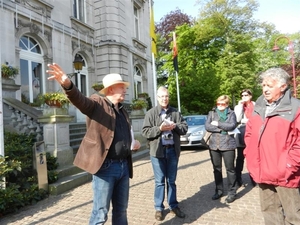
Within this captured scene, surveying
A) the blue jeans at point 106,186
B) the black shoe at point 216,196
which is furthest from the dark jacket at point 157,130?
the black shoe at point 216,196

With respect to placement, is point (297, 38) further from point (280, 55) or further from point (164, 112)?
point (164, 112)

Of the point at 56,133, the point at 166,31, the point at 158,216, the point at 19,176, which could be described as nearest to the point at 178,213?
the point at 158,216

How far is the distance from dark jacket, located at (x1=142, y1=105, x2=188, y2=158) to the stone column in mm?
3259

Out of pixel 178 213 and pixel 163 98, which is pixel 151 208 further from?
pixel 163 98

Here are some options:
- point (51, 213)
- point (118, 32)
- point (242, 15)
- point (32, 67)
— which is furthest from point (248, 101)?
point (242, 15)

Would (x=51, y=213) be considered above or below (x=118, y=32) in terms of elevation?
below

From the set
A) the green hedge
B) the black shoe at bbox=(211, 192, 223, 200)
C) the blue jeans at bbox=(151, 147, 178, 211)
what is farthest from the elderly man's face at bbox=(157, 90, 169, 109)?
the green hedge

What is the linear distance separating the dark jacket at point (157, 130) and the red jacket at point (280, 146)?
4.62ft

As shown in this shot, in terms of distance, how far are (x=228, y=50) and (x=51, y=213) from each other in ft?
82.7

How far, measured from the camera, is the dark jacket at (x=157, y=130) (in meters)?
3.86

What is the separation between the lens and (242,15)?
26938 millimetres

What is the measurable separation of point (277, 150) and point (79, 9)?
14220 mm

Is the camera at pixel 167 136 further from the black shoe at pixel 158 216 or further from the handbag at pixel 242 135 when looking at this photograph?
the handbag at pixel 242 135

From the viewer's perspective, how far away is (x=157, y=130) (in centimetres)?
380
